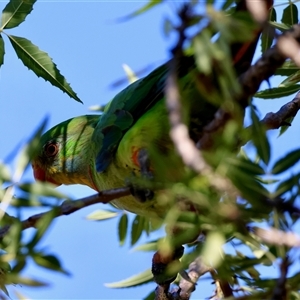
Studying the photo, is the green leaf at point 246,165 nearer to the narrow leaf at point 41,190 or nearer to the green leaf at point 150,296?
the narrow leaf at point 41,190

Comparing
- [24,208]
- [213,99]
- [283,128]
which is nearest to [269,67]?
[213,99]

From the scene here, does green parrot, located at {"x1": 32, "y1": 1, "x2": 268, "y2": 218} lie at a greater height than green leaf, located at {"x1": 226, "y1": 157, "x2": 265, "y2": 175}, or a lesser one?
lesser

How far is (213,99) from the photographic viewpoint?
3.18 feet

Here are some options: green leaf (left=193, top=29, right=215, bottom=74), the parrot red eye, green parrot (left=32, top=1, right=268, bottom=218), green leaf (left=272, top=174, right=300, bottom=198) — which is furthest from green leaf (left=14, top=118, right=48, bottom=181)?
the parrot red eye

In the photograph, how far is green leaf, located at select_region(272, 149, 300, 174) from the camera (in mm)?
995

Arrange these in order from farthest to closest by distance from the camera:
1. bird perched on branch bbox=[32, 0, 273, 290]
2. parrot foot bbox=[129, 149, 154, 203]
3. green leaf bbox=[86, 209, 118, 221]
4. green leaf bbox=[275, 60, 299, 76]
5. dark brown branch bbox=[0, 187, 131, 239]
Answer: green leaf bbox=[86, 209, 118, 221] < green leaf bbox=[275, 60, 299, 76] < bird perched on branch bbox=[32, 0, 273, 290] < parrot foot bbox=[129, 149, 154, 203] < dark brown branch bbox=[0, 187, 131, 239]

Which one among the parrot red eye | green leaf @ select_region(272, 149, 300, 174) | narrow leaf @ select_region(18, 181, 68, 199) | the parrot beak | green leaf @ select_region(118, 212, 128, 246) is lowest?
green leaf @ select_region(118, 212, 128, 246)

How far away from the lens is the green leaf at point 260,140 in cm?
95

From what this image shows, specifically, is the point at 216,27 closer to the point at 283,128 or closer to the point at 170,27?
the point at 170,27

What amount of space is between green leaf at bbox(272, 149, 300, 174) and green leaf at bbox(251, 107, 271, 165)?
0.10ft

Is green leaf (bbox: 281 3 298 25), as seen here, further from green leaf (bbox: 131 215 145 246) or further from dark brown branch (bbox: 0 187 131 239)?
dark brown branch (bbox: 0 187 131 239)

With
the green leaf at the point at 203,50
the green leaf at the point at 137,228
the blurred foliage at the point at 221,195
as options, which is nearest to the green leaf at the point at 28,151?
the blurred foliage at the point at 221,195

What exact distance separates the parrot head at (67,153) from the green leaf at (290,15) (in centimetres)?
121

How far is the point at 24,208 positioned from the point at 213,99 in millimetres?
390
